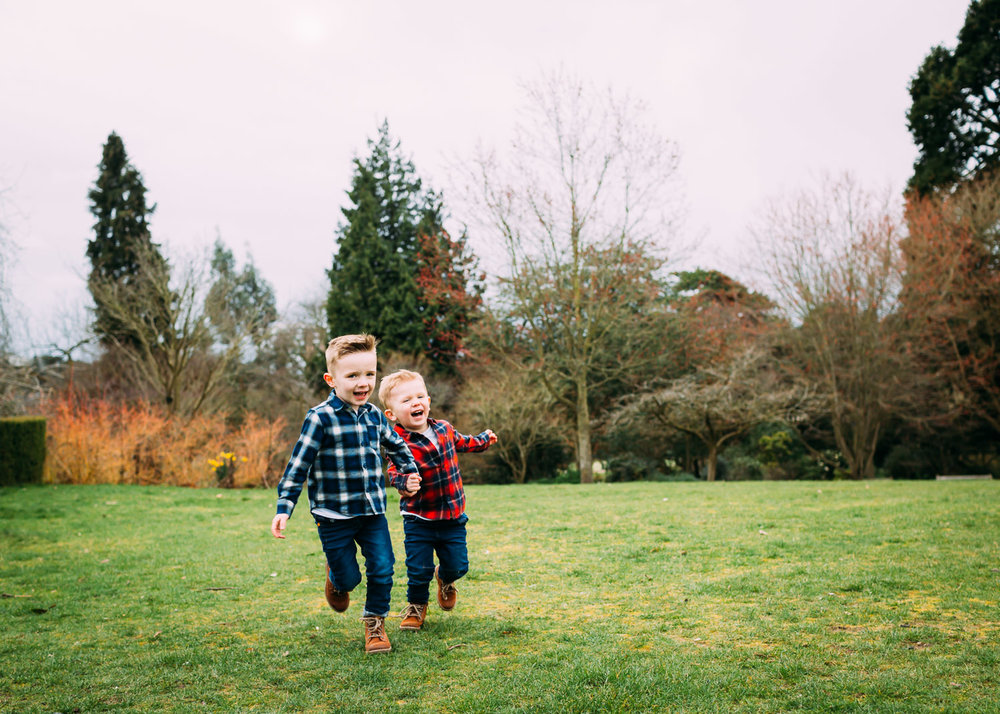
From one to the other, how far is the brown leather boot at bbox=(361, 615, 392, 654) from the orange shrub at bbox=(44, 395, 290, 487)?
13.0 metres

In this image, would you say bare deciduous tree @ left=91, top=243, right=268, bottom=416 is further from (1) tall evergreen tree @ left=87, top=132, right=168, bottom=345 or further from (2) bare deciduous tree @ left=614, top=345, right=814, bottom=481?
(2) bare deciduous tree @ left=614, top=345, right=814, bottom=481

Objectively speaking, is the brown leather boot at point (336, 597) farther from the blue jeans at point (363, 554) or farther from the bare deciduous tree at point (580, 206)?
the bare deciduous tree at point (580, 206)

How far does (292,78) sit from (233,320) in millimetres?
13567

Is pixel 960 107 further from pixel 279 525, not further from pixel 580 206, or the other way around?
pixel 279 525

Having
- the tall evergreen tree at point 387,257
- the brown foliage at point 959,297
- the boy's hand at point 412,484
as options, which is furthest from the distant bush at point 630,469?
the boy's hand at point 412,484

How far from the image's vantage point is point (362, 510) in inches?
150

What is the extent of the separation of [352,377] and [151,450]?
46.2 ft

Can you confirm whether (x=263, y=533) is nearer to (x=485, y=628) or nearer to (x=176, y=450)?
(x=485, y=628)

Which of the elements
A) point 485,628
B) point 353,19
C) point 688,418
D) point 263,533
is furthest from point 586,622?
point 688,418

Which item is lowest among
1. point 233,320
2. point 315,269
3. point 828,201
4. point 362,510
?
point 362,510

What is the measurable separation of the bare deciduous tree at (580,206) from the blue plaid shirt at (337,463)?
1341 centimetres

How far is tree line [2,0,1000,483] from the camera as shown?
17562 millimetres

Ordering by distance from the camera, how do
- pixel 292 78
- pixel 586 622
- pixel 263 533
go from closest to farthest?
pixel 586 622 < pixel 263 533 < pixel 292 78

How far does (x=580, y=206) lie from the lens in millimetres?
17344
